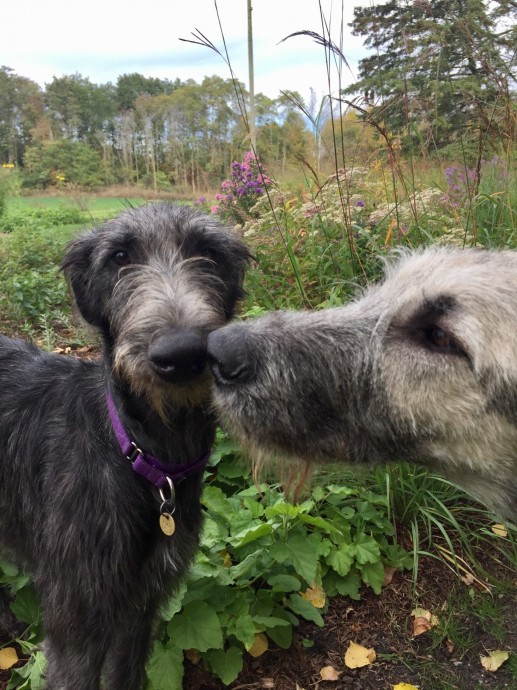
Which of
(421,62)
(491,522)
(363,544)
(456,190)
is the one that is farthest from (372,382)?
(456,190)

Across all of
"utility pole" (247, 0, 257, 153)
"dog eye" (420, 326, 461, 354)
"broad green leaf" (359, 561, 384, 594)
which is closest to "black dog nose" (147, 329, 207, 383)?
"dog eye" (420, 326, 461, 354)

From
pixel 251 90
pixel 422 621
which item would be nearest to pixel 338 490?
pixel 422 621

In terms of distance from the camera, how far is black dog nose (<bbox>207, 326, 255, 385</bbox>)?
179cm

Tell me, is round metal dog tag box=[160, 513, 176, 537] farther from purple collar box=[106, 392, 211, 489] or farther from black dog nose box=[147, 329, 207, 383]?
black dog nose box=[147, 329, 207, 383]

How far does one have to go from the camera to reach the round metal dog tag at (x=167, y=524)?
1.97 metres

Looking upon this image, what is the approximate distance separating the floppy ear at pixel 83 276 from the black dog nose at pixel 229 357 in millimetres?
818

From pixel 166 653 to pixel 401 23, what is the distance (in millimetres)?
4263

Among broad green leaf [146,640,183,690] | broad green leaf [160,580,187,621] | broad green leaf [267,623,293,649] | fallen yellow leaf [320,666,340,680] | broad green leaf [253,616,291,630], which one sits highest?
broad green leaf [160,580,187,621]

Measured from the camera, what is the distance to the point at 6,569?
306 centimetres

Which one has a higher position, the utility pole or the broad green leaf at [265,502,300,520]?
the utility pole

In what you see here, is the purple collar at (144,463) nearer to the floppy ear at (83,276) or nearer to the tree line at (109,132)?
the floppy ear at (83,276)

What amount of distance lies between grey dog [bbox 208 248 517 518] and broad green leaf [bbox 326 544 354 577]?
1.14m

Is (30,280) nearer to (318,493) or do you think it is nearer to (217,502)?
(217,502)

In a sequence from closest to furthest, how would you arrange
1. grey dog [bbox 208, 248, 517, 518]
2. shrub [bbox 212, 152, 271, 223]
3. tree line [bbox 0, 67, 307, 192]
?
1. grey dog [bbox 208, 248, 517, 518]
2. shrub [bbox 212, 152, 271, 223]
3. tree line [bbox 0, 67, 307, 192]
